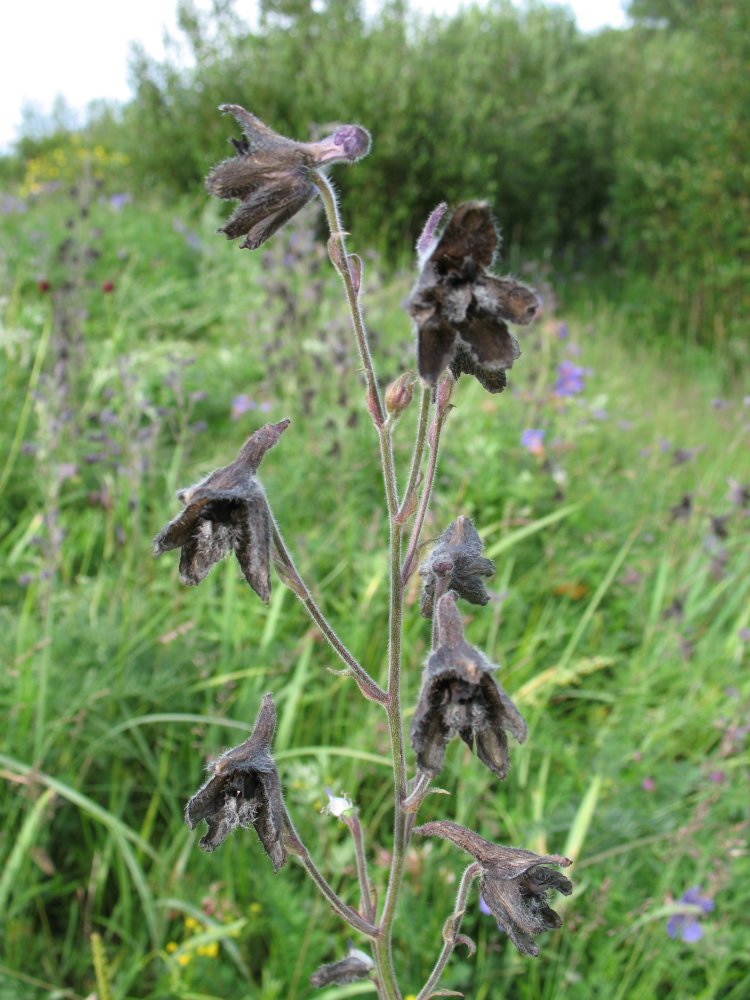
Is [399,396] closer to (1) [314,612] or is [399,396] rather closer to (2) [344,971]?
(1) [314,612]

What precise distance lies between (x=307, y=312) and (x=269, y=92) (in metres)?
6.66

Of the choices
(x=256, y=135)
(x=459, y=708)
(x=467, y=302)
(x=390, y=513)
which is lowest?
(x=459, y=708)

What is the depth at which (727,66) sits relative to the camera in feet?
30.9

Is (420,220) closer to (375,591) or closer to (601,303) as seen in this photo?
(601,303)

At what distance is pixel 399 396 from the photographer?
118 cm

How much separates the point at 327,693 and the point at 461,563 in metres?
1.50

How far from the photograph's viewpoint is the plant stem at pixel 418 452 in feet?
3.56

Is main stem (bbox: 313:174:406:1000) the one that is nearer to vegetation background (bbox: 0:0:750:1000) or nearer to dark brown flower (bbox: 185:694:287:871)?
dark brown flower (bbox: 185:694:287:871)

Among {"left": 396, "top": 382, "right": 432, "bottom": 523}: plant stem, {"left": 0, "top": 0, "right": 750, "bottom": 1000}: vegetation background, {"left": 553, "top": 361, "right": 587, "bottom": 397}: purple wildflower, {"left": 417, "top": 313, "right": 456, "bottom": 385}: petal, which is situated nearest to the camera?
{"left": 417, "top": 313, "right": 456, "bottom": 385}: petal

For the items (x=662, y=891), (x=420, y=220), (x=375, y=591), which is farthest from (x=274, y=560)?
(x=420, y=220)

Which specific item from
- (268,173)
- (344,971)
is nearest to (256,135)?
(268,173)

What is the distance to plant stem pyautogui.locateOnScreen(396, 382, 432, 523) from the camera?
1084 millimetres

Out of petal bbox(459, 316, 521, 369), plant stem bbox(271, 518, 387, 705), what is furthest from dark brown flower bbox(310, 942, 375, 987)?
petal bbox(459, 316, 521, 369)

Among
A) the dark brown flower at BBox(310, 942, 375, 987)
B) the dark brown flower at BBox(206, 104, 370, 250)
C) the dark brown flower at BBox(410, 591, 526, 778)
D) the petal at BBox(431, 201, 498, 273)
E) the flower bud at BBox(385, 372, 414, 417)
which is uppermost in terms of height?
the dark brown flower at BBox(206, 104, 370, 250)
